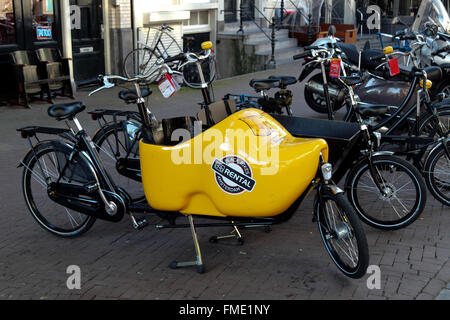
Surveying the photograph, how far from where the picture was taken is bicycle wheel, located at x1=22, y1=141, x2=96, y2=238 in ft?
16.6

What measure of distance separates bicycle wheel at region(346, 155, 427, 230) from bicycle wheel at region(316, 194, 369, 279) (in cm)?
73

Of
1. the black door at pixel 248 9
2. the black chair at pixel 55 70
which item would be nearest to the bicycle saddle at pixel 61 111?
the black chair at pixel 55 70

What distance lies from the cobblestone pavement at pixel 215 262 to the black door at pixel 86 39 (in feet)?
22.7

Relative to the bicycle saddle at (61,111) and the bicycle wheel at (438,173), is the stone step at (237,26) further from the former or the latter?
the bicycle saddle at (61,111)

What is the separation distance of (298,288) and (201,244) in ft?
3.54

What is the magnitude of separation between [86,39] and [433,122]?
8.23 meters

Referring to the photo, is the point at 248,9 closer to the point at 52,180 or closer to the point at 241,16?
the point at 241,16

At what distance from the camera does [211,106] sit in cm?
500

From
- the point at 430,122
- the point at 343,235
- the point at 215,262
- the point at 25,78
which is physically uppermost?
the point at 25,78

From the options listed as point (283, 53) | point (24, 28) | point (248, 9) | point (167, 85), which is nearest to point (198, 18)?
point (248, 9)

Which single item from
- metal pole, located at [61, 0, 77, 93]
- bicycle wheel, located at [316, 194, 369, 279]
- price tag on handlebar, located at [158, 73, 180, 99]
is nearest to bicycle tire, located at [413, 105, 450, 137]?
bicycle wheel, located at [316, 194, 369, 279]

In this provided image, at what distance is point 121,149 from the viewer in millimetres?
5832
